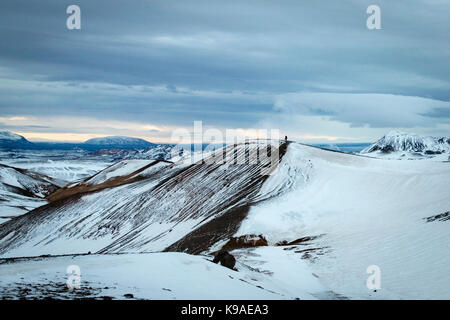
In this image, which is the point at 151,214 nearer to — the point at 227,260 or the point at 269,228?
the point at 269,228

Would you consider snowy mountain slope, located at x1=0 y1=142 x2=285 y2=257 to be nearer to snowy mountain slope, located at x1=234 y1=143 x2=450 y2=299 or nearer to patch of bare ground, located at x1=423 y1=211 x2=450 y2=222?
snowy mountain slope, located at x1=234 y1=143 x2=450 y2=299

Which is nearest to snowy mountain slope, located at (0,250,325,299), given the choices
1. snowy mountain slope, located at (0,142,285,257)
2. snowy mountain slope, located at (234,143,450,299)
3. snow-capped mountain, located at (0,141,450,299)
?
snow-capped mountain, located at (0,141,450,299)

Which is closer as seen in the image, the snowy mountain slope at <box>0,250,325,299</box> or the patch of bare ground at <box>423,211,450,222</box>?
the snowy mountain slope at <box>0,250,325,299</box>

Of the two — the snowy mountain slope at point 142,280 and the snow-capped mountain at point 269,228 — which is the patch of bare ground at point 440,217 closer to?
the snow-capped mountain at point 269,228

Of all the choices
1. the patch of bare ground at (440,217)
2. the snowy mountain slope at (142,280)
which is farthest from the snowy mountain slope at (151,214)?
the snowy mountain slope at (142,280)

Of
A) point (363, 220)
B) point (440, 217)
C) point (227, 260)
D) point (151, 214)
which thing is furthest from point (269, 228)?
point (151, 214)
